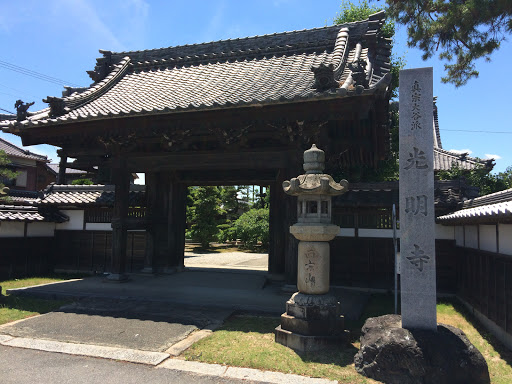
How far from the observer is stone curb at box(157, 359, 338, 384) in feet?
15.1

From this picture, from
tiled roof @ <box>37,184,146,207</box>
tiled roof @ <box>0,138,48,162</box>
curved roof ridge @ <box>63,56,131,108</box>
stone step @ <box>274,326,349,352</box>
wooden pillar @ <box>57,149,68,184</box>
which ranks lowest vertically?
stone step @ <box>274,326,349,352</box>

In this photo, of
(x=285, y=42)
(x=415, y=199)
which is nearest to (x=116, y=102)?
(x=285, y=42)

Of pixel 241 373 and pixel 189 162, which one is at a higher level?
pixel 189 162

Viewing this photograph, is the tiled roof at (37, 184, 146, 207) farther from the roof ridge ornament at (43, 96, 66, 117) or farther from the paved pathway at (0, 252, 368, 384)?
the roof ridge ornament at (43, 96, 66, 117)

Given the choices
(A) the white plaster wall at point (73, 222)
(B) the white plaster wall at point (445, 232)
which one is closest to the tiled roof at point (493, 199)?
(B) the white plaster wall at point (445, 232)

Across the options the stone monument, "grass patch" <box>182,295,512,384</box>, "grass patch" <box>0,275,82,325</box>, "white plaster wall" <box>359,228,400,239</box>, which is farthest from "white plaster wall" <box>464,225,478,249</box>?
"grass patch" <box>0,275,82,325</box>

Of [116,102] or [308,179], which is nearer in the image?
[308,179]

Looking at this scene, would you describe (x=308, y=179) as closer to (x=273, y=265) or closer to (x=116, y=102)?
(x=273, y=265)

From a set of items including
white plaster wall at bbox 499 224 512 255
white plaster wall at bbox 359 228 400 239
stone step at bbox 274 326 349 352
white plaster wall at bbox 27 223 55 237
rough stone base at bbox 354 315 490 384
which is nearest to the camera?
rough stone base at bbox 354 315 490 384

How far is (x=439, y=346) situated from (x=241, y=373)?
105 inches

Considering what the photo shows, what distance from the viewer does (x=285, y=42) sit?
12.4 metres

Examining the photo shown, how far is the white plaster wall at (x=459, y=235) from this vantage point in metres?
9.29

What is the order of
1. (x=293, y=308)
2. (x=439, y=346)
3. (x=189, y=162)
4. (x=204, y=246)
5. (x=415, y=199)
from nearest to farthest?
(x=439, y=346)
(x=415, y=199)
(x=293, y=308)
(x=189, y=162)
(x=204, y=246)

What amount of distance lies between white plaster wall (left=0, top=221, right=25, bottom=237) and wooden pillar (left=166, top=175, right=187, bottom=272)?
5.23m
